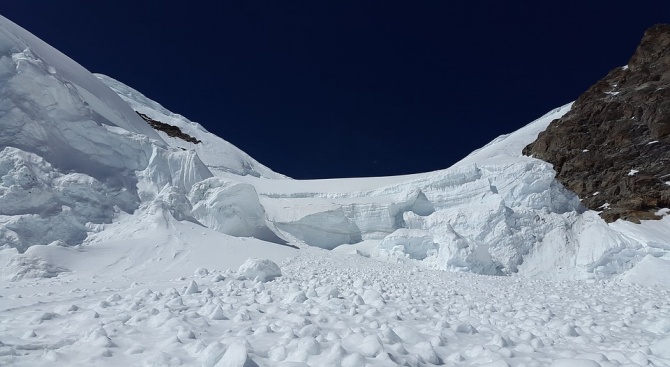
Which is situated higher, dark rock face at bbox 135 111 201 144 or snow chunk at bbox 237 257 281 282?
dark rock face at bbox 135 111 201 144

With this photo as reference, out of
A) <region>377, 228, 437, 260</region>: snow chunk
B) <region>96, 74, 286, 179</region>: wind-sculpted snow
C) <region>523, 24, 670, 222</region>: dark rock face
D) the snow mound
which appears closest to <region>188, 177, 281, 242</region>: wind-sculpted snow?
<region>377, 228, 437, 260</region>: snow chunk

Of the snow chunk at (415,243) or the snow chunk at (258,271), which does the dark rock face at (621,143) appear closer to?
the snow chunk at (415,243)

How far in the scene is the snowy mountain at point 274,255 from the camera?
3607 mm

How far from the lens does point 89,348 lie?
124 inches

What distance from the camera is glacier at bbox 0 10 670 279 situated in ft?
45.9

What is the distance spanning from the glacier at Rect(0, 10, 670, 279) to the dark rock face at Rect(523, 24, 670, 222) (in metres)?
2.88

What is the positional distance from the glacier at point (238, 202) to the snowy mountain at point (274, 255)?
0.26 ft

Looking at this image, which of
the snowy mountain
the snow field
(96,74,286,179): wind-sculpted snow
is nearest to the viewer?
the snow field

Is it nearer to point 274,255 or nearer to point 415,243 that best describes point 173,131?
point 415,243

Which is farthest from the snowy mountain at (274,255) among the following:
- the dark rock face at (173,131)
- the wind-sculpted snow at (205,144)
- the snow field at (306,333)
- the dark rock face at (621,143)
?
the dark rock face at (173,131)

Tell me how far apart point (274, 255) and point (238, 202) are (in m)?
6.00

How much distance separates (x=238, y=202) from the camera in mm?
20781

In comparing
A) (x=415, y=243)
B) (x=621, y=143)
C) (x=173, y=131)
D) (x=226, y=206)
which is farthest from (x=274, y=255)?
(x=173, y=131)

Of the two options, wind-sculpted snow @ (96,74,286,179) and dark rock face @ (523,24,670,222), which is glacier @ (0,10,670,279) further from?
wind-sculpted snow @ (96,74,286,179)
